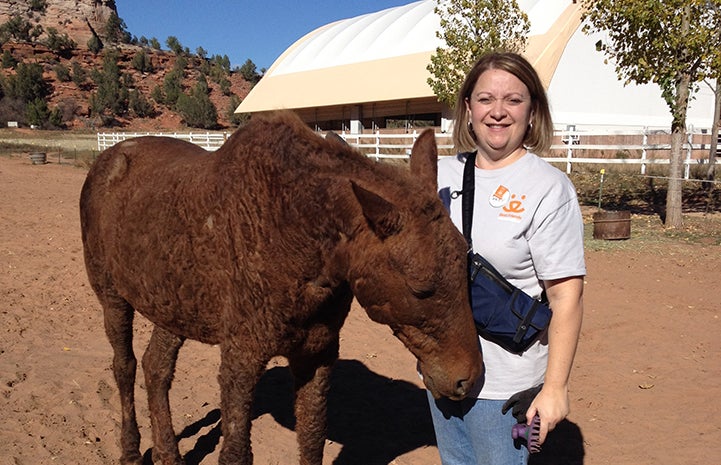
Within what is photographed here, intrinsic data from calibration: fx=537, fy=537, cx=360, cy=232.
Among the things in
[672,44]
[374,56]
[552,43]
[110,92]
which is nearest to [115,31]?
[110,92]

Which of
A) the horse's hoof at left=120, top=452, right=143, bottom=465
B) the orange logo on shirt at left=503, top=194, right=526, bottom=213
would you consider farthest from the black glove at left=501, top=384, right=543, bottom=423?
the horse's hoof at left=120, top=452, right=143, bottom=465

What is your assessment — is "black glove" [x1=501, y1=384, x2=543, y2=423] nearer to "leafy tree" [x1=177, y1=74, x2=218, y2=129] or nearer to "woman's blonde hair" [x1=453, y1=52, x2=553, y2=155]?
"woman's blonde hair" [x1=453, y1=52, x2=553, y2=155]

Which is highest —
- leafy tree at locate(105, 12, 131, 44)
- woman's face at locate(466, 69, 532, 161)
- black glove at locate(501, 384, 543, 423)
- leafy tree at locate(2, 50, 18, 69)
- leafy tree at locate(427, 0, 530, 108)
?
leafy tree at locate(105, 12, 131, 44)

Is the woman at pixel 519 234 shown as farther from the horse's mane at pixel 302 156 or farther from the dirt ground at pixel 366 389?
the dirt ground at pixel 366 389

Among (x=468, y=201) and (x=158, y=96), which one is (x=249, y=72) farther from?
(x=468, y=201)

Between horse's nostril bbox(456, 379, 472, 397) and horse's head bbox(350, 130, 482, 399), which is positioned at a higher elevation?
horse's head bbox(350, 130, 482, 399)

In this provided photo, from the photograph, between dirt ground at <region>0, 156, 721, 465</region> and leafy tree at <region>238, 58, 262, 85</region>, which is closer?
dirt ground at <region>0, 156, 721, 465</region>

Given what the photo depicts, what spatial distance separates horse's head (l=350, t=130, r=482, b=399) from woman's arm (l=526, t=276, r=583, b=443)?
0.26m

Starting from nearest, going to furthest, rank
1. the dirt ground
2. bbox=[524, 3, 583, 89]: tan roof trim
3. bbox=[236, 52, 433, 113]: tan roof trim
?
the dirt ground
bbox=[524, 3, 583, 89]: tan roof trim
bbox=[236, 52, 433, 113]: tan roof trim

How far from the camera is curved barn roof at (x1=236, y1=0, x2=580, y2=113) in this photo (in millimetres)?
24875

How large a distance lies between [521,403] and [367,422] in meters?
2.80

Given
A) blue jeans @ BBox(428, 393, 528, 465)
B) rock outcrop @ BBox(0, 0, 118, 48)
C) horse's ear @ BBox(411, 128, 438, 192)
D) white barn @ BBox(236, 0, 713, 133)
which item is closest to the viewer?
blue jeans @ BBox(428, 393, 528, 465)

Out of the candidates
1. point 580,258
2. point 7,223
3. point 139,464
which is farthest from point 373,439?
point 7,223

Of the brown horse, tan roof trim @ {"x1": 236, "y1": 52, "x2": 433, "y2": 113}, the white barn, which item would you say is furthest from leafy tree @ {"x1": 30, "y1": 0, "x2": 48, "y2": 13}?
the brown horse
